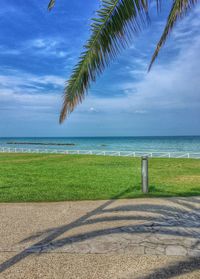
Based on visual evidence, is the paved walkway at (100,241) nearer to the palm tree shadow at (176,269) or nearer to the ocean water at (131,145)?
the palm tree shadow at (176,269)

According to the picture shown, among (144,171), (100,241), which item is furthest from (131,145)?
(100,241)

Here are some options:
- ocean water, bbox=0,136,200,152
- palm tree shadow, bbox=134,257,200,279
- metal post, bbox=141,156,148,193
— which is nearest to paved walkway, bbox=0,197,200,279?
palm tree shadow, bbox=134,257,200,279

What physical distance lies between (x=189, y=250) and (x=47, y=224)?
2665 mm

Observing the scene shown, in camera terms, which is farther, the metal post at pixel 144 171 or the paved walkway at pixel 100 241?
the metal post at pixel 144 171

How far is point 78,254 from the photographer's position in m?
3.89

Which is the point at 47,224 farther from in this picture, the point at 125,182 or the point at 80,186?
the point at 125,182

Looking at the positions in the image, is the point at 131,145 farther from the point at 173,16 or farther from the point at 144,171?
the point at 173,16

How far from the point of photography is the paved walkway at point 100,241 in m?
3.46

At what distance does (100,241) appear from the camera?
Result: 4.35 meters

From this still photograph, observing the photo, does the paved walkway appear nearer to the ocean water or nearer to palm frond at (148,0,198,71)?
palm frond at (148,0,198,71)

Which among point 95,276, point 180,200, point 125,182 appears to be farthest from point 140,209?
point 125,182

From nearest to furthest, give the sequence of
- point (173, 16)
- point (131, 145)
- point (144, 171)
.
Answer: point (173, 16) < point (144, 171) < point (131, 145)

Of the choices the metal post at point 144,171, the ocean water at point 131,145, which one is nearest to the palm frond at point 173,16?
the metal post at point 144,171

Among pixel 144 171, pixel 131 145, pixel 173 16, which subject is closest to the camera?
pixel 173 16
